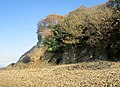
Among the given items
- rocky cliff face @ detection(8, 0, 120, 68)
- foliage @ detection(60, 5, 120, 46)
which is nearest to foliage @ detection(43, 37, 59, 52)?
rocky cliff face @ detection(8, 0, 120, 68)

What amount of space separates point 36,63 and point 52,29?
3.97 metres

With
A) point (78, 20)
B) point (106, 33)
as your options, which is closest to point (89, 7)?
point (78, 20)

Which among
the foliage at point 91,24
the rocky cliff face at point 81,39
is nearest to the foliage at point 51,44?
the rocky cliff face at point 81,39

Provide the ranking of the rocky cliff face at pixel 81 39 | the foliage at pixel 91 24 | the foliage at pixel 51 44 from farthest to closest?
the foliage at pixel 51 44, the foliage at pixel 91 24, the rocky cliff face at pixel 81 39

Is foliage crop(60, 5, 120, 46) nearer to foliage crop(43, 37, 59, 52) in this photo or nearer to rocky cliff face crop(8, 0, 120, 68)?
rocky cliff face crop(8, 0, 120, 68)

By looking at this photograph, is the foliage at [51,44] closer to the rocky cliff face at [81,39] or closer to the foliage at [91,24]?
the rocky cliff face at [81,39]

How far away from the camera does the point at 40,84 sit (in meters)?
16.0

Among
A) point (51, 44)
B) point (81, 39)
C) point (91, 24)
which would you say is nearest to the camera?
point (91, 24)

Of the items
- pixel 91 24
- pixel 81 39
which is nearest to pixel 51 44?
pixel 81 39

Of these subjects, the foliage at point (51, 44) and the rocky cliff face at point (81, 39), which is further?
the foliage at point (51, 44)

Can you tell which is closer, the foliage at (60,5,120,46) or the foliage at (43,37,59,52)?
the foliage at (60,5,120,46)

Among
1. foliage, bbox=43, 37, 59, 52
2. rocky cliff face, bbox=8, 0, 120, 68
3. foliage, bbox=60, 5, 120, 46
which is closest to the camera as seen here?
rocky cliff face, bbox=8, 0, 120, 68

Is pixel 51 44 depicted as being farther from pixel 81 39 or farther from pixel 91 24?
pixel 91 24

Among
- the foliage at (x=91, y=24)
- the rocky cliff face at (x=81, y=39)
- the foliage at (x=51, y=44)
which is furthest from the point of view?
the foliage at (x=51, y=44)
